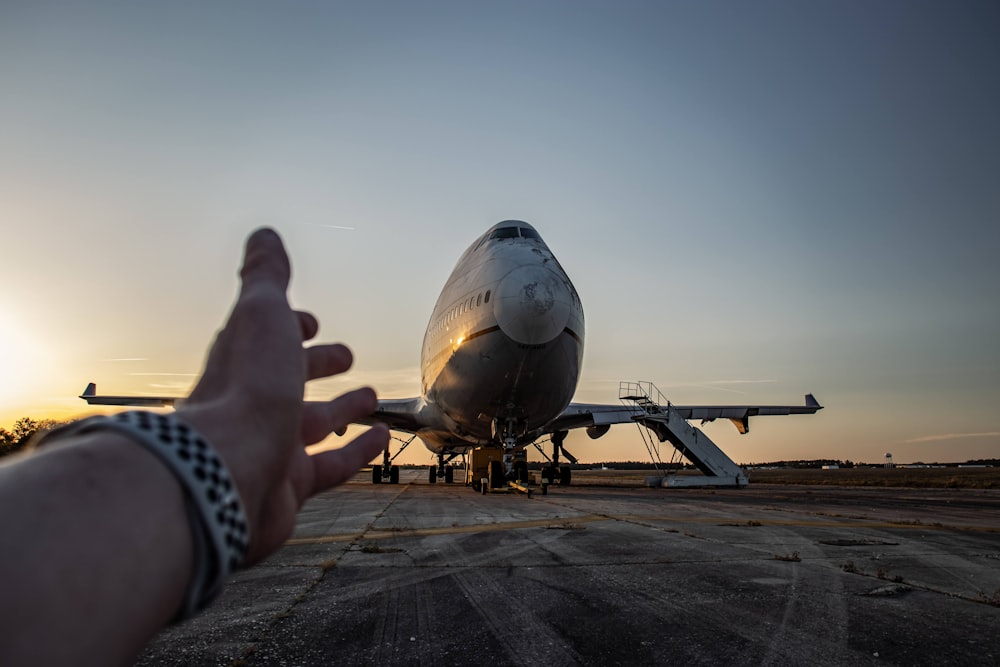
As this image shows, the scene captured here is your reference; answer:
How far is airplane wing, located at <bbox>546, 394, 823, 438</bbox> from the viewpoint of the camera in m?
23.2

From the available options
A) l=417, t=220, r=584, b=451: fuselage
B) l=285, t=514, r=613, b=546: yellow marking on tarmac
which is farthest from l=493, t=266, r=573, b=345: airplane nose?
l=285, t=514, r=613, b=546: yellow marking on tarmac

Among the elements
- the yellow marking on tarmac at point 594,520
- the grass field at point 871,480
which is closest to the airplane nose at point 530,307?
the yellow marking on tarmac at point 594,520

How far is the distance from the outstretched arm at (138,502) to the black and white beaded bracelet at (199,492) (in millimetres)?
15

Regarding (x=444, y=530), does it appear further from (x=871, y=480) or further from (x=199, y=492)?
(x=871, y=480)

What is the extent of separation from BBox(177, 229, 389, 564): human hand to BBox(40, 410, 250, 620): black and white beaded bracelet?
0.04 metres

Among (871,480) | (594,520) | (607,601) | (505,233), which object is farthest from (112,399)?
(871,480)

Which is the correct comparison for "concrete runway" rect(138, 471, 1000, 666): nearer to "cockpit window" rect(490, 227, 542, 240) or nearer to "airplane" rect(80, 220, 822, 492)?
"airplane" rect(80, 220, 822, 492)

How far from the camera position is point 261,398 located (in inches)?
42.2

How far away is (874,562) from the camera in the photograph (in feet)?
19.6

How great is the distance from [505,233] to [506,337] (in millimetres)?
3704

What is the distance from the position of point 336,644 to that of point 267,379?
2878mm

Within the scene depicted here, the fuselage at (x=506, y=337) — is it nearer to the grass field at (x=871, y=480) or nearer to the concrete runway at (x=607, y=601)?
the concrete runway at (x=607, y=601)

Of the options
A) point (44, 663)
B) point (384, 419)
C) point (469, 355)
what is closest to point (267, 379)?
point (44, 663)

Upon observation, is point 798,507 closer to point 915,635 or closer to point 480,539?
point 480,539
